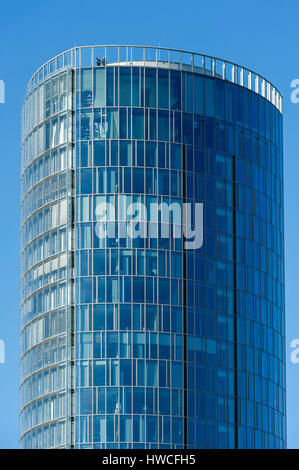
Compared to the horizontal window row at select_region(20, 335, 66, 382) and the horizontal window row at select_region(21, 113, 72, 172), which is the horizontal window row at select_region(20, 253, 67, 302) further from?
the horizontal window row at select_region(21, 113, 72, 172)

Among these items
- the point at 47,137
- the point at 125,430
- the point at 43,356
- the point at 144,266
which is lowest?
the point at 125,430

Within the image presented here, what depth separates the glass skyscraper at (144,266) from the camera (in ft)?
589

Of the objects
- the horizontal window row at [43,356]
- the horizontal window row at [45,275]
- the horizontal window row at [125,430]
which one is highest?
the horizontal window row at [45,275]

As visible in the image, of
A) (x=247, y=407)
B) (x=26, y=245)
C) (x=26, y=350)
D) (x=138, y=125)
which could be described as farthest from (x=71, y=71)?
(x=247, y=407)

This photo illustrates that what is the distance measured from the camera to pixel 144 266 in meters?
183

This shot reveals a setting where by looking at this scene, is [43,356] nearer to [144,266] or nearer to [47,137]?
[144,266]

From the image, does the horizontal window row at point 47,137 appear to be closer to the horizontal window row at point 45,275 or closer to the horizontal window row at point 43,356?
the horizontal window row at point 45,275

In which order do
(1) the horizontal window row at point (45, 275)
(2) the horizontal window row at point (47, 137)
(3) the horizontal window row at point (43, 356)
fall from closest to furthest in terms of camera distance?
(3) the horizontal window row at point (43, 356) < (1) the horizontal window row at point (45, 275) < (2) the horizontal window row at point (47, 137)

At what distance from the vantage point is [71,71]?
189 metres

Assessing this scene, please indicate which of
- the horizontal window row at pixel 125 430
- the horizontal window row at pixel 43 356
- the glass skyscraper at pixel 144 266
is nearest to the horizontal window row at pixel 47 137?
the glass skyscraper at pixel 144 266

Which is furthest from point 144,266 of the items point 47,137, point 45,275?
point 47,137

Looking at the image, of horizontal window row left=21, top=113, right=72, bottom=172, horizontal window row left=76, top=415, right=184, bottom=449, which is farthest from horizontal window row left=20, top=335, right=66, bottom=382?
horizontal window row left=21, top=113, right=72, bottom=172

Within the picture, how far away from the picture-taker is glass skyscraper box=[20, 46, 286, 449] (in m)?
179
